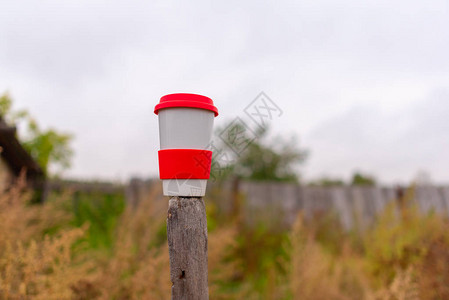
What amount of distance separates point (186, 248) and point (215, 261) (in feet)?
5.95

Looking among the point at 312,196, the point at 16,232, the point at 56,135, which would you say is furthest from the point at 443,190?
the point at 56,135

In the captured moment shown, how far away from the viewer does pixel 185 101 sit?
50.6 inches

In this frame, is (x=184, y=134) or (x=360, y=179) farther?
(x=360, y=179)

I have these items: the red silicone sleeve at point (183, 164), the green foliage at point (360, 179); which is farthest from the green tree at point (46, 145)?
the green foliage at point (360, 179)

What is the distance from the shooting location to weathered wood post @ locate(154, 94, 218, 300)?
1.30 metres

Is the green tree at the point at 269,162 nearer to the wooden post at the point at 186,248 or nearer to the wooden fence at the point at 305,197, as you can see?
the wooden fence at the point at 305,197

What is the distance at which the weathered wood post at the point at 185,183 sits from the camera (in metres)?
1.30

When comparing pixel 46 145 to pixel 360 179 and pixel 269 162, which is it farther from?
pixel 360 179

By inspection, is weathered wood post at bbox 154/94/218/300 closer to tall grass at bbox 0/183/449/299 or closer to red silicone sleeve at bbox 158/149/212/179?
red silicone sleeve at bbox 158/149/212/179

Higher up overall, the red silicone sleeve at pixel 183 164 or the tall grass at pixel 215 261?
the red silicone sleeve at pixel 183 164

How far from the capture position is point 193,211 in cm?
132

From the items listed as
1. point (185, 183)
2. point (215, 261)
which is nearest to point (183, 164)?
point (185, 183)

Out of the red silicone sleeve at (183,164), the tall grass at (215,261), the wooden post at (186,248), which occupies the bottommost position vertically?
the tall grass at (215,261)

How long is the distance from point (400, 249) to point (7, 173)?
6.81 m
